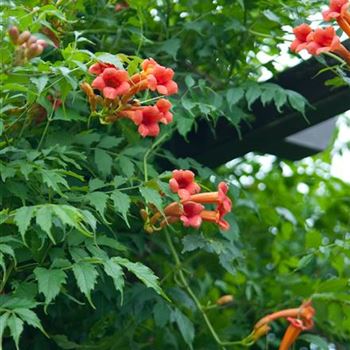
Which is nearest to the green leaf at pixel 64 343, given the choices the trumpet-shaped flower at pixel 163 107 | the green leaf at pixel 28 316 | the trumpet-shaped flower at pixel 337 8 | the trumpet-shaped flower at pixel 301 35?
the green leaf at pixel 28 316

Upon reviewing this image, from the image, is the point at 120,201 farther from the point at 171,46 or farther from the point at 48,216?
the point at 171,46

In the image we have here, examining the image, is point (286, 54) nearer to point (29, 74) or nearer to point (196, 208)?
point (196, 208)

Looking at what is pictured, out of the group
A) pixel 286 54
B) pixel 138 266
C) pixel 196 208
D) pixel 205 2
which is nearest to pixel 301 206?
pixel 286 54

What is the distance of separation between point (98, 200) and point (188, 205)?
0.33 metres

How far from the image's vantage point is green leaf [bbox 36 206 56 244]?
8.28 ft

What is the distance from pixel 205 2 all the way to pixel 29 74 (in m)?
1.08

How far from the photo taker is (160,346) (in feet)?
12.8

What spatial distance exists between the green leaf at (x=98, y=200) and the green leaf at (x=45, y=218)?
0.70 ft

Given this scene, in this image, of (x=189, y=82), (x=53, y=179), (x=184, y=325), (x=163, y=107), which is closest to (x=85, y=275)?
(x=53, y=179)

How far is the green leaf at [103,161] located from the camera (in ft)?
10.4

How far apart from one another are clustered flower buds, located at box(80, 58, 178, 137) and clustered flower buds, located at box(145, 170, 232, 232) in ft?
0.59

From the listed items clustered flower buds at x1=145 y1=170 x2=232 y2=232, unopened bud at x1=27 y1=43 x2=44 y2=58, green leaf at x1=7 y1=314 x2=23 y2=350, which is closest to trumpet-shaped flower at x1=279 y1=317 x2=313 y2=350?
clustered flower buds at x1=145 y1=170 x2=232 y2=232

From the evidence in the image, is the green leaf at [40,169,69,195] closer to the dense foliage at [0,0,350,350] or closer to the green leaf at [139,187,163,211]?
the dense foliage at [0,0,350,350]

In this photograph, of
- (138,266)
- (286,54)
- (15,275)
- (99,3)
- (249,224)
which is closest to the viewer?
(138,266)
